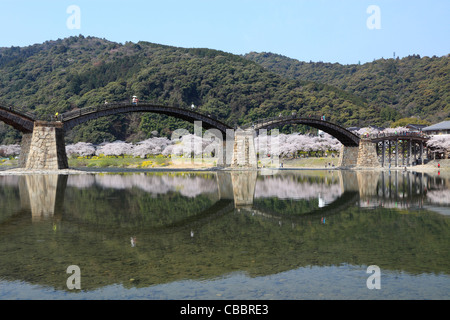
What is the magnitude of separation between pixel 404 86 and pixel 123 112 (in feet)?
419

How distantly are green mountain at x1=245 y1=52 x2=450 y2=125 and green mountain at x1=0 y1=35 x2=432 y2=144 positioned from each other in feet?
44.5

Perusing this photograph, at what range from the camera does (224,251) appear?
1078cm

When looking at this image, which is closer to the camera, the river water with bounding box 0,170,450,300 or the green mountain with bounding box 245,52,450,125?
the river water with bounding box 0,170,450,300

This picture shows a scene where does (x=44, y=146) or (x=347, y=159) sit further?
(x=347, y=159)

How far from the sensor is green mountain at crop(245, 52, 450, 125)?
4819 inches

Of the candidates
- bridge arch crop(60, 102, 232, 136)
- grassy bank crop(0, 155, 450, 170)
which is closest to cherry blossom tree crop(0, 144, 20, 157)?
grassy bank crop(0, 155, 450, 170)

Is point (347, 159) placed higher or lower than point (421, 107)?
lower

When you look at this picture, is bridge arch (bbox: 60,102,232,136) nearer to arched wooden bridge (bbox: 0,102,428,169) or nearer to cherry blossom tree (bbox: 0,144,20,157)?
arched wooden bridge (bbox: 0,102,428,169)

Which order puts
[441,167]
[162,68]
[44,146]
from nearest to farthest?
[44,146], [441,167], [162,68]

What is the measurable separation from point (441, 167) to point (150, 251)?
65.3 meters

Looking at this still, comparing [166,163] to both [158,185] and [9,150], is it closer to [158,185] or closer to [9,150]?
[158,185]

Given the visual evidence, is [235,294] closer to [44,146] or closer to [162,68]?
[44,146]

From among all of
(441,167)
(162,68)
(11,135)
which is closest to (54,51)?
(162,68)

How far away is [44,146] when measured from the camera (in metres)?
45.7
